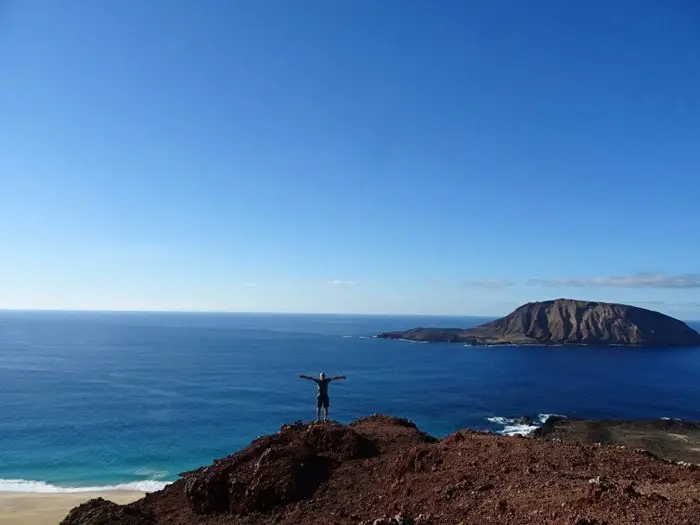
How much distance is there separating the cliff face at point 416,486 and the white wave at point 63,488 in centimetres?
2305

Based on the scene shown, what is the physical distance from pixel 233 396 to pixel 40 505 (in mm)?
42742

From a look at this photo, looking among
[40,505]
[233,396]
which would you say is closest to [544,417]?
[233,396]

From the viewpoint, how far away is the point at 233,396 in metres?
76.7

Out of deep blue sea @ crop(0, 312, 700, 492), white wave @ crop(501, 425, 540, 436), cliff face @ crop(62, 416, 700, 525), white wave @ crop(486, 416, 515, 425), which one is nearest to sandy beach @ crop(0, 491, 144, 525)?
deep blue sea @ crop(0, 312, 700, 492)

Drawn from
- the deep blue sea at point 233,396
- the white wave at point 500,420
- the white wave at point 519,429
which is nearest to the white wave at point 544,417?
the deep blue sea at point 233,396

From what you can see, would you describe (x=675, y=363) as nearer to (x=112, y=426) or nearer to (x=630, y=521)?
(x=112, y=426)

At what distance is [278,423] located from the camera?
61.2m

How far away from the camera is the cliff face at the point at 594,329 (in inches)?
6831

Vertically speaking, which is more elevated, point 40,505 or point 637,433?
point 637,433

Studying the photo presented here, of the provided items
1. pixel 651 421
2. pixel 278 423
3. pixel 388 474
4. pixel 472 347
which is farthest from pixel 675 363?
pixel 388 474

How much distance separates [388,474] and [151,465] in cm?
3719

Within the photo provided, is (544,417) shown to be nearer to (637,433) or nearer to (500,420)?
(500,420)

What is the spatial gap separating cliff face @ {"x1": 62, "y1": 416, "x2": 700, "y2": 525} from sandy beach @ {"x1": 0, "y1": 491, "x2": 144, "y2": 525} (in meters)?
18.7

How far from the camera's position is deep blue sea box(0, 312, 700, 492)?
47625 mm
